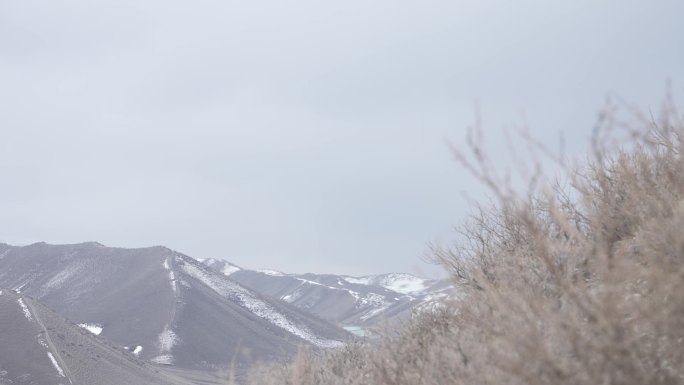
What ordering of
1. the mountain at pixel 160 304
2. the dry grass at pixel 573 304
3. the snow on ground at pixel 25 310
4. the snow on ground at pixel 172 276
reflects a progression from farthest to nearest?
1. the snow on ground at pixel 172 276
2. the mountain at pixel 160 304
3. the snow on ground at pixel 25 310
4. the dry grass at pixel 573 304

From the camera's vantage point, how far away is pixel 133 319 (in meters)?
90.6

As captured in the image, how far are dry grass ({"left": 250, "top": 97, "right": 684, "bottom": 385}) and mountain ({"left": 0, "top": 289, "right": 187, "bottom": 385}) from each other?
4420 cm

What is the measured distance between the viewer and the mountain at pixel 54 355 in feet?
162

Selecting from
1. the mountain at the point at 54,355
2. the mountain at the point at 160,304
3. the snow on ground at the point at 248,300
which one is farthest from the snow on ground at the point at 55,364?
the snow on ground at the point at 248,300

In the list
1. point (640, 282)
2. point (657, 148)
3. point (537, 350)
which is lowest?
point (537, 350)

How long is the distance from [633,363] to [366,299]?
493 ft

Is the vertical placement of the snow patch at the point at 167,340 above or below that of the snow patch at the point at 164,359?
above

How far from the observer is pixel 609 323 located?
359cm

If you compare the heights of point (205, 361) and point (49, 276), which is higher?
point (49, 276)

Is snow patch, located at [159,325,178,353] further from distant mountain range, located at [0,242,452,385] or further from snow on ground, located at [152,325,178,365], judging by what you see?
distant mountain range, located at [0,242,452,385]

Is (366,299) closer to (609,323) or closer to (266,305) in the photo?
(266,305)

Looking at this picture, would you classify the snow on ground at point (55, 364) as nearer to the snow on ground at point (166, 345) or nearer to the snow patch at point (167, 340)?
the snow on ground at point (166, 345)

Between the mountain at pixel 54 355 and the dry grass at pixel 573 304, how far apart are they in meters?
44.2

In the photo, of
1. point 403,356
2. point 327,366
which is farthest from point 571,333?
point 327,366
